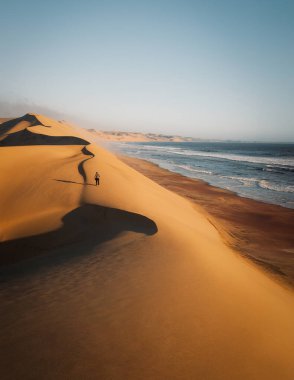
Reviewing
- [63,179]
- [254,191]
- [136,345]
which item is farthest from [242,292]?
[254,191]

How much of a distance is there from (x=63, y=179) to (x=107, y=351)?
1207 cm

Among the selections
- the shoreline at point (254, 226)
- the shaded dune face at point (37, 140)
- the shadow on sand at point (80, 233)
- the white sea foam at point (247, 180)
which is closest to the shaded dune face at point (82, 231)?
the shadow on sand at point (80, 233)

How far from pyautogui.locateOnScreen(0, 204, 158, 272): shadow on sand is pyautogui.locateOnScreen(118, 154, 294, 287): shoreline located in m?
4.63

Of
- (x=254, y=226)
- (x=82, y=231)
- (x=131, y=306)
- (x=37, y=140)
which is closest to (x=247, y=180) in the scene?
(x=254, y=226)

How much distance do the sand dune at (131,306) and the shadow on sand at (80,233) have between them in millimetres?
38

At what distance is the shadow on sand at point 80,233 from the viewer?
7.54m

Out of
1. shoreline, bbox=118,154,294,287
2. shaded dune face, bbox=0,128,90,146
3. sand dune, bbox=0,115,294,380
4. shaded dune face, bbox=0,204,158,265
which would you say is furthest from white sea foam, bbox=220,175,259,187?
shaded dune face, bbox=0,204,158,265

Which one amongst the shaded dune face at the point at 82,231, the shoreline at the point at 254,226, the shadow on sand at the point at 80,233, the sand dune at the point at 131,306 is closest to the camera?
the sand dune at the point at 131,306

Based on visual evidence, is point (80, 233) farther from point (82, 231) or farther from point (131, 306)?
point (131, 306)

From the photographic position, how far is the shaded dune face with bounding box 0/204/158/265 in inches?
304

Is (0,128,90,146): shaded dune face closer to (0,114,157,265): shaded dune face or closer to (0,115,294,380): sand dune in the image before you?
(0,114,157,265): shaded dune face

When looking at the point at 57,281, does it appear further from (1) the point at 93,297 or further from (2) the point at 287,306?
(2) the point at 287,306

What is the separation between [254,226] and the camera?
14.1 meters

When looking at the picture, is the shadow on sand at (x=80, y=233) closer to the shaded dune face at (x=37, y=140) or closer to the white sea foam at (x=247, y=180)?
the white sea foam at (x=247, y=180)
